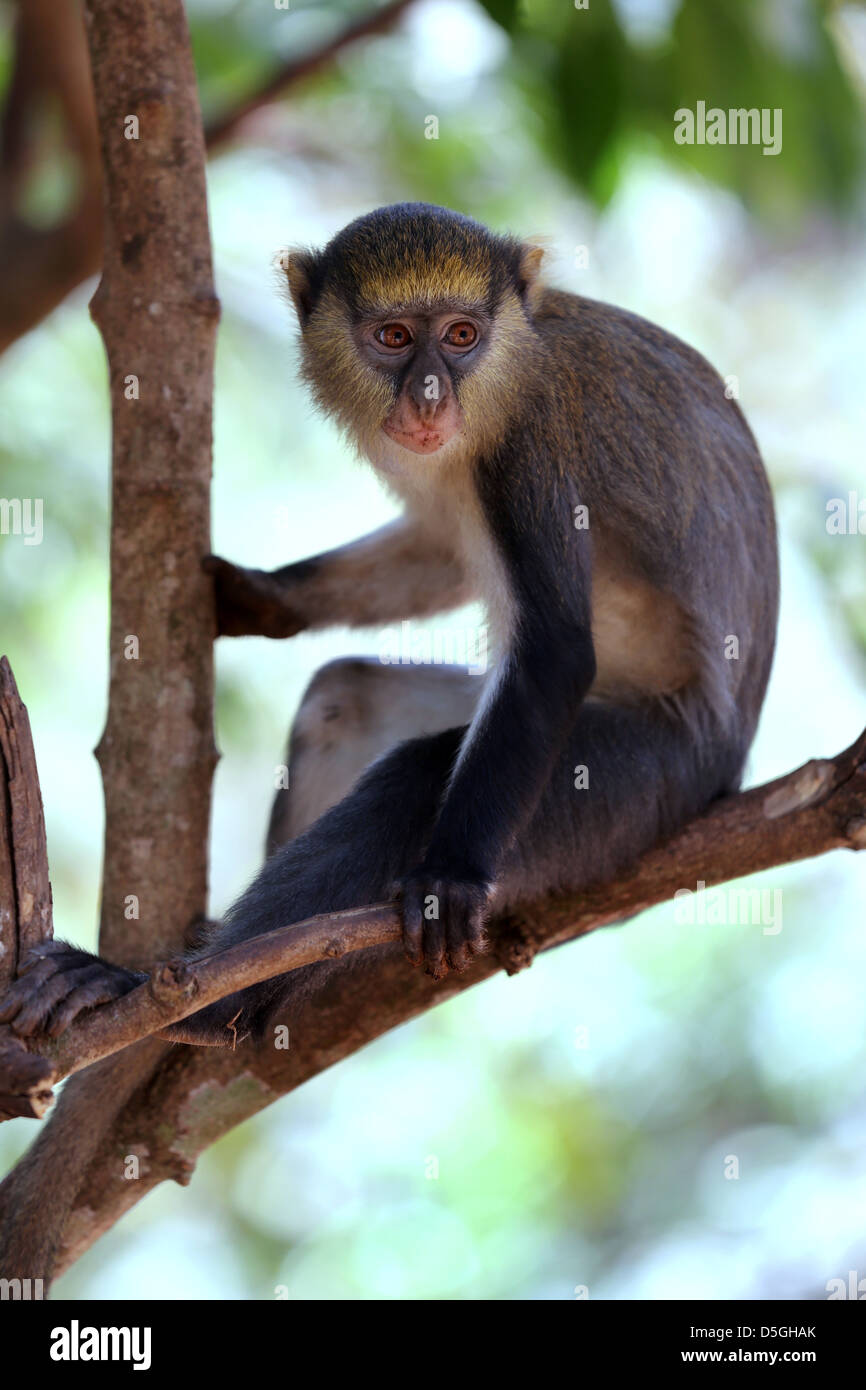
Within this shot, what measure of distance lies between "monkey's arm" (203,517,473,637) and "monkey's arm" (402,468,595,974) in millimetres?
1376

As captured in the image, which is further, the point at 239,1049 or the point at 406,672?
the point at 406,672

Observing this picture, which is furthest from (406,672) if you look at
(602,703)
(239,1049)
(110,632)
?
(239,1049)

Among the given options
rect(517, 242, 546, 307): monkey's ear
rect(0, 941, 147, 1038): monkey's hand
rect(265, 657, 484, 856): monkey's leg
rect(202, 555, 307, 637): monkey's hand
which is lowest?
rect(0, 941, 147, 1038): monkey's hand

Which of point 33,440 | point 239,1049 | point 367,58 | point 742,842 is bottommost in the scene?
point 239,1049

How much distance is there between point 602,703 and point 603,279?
9.83 m

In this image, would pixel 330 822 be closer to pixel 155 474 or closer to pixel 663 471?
pixel 155 474

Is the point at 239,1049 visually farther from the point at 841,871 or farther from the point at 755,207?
the point at 841,871

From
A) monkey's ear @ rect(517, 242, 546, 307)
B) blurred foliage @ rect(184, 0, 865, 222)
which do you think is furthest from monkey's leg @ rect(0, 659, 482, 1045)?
blurred foliage @ rect(184, 0, 865, 222)

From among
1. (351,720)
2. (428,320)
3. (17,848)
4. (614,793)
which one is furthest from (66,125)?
(17,848)

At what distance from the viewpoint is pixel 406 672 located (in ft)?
24.5

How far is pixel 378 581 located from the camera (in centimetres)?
762

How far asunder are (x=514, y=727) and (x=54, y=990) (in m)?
1.95

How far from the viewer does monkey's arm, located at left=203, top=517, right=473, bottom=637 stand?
7484 millimetres

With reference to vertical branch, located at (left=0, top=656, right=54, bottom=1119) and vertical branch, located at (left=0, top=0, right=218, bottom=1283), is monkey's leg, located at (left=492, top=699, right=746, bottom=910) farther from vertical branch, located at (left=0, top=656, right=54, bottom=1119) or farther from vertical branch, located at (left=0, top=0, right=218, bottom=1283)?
vertical branch, located at (left=0, top=656, right=54, bottom=1119)
